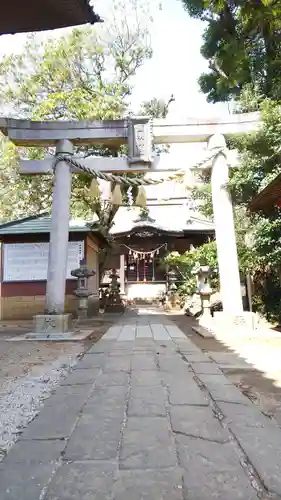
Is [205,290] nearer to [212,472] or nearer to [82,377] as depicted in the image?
[82,377]

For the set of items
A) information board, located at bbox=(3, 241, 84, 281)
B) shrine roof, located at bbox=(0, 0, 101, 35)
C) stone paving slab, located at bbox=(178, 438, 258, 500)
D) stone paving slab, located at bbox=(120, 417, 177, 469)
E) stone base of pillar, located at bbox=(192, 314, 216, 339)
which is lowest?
stone paving slab, located at bbox=(178, 438, 258, 500)

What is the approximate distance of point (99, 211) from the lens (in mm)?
14906

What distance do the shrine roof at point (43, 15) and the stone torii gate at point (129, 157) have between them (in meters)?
Result: 5.83

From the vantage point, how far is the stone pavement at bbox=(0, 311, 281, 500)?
159 centimetres

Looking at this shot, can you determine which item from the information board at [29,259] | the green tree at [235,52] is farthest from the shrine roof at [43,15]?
the information board at [29,259]

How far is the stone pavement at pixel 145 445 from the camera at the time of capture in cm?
159

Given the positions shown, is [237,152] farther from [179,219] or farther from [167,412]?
[179,219]

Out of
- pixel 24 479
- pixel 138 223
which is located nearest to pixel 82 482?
pixel 24 479

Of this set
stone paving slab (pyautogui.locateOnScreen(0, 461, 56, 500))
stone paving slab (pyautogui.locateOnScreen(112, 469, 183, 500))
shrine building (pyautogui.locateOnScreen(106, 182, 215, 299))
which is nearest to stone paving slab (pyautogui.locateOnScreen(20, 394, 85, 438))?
stone paving slab (pyautogui.locateOnScreen(0, 461, 56, 500))

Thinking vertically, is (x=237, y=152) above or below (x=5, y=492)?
above

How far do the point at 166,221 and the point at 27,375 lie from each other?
18.3 m

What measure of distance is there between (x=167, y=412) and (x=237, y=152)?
27.8 ft

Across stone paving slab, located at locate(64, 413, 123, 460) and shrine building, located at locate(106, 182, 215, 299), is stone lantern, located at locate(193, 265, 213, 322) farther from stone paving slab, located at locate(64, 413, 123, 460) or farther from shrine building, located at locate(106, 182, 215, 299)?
shrine building, located at locate(106, 182, 215, 299)

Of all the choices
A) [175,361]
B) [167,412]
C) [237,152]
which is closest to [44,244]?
[237,152]
